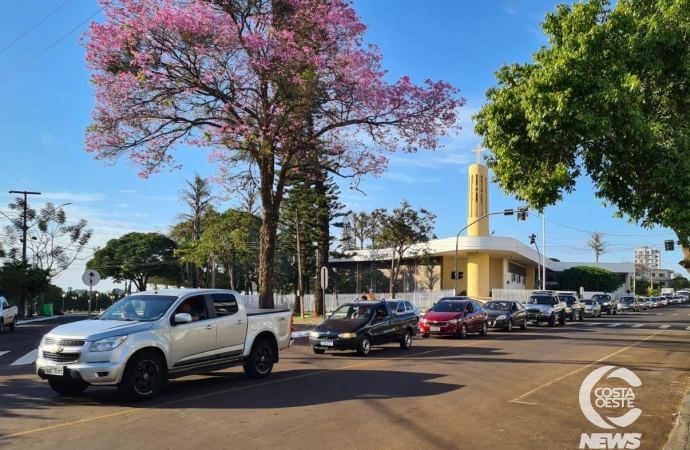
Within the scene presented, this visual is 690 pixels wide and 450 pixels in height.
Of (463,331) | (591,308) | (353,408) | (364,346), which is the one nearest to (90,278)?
(364,346)

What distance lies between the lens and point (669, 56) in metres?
12.0

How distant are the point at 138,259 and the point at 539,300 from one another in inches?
2037

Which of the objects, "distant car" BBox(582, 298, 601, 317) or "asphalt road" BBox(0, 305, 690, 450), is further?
"distant car" BBox(582, 298, 601, 317)

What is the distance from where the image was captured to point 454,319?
22922 mm

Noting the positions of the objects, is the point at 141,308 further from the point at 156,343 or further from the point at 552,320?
the point at 552,320

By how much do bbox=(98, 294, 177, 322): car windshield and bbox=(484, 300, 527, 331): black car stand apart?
20328mm

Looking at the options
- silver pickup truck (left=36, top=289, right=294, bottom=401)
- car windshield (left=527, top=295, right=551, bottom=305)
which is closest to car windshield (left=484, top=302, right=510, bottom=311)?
car windshield (left=527, top=295, right=551, bottom=305)

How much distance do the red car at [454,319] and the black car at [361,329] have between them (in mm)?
3888

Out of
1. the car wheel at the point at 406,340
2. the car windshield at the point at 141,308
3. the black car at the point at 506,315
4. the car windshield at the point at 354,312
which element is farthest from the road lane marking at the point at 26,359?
the black car at the point at 506,315

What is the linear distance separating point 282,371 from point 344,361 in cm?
238

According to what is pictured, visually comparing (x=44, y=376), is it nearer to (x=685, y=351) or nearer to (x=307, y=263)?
(x=685, y=351)

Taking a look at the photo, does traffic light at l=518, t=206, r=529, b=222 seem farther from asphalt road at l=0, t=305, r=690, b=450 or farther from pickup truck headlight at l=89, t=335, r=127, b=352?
pickup truck headlight at l=89, t=335, r=127, b=352

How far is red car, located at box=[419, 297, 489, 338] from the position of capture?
22.9 meters

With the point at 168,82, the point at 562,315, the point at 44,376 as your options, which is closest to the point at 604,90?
the point at 44,376
